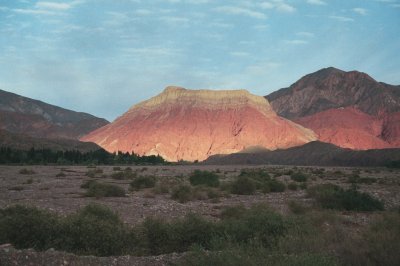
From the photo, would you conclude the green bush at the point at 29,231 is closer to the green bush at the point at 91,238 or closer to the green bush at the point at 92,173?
the green bush at the point at 91,238

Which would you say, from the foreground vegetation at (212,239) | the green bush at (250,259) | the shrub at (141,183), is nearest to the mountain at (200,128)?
the shrub at (141,183)

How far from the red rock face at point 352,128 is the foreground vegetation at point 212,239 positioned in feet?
494

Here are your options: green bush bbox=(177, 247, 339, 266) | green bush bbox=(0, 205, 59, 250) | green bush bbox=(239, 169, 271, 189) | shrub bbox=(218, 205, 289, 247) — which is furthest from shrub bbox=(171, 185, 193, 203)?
green bush bbox=(177, 247, 339, 266)

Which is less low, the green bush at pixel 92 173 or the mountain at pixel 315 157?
the mountain at pixel 315 157

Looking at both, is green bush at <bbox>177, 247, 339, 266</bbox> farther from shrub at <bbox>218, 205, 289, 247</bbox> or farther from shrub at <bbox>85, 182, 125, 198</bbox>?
shrub at <bbox>85, 182, 125, 198</bbox>

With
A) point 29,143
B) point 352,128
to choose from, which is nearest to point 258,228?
point 29,143

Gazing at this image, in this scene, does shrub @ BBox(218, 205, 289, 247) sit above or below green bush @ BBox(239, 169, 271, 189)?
below

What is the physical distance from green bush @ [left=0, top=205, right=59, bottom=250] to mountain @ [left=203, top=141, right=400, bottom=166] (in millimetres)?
109632

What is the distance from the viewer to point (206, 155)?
516 feet

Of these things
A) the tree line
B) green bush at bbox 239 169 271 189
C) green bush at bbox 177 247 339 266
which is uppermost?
the tree line

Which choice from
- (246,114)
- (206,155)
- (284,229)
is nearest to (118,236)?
(284,229)

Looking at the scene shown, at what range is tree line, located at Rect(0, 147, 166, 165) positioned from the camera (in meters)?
77.8

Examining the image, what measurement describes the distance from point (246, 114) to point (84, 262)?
160 metres

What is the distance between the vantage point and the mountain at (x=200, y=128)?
157 m
